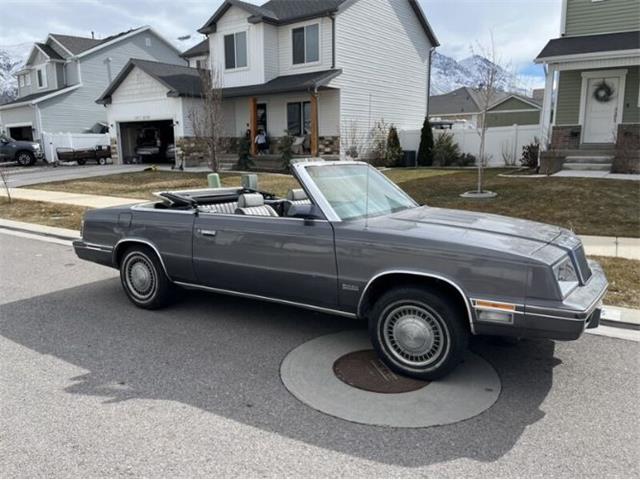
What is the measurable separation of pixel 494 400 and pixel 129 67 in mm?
26136

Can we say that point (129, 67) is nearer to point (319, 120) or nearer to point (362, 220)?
point (319, 120)

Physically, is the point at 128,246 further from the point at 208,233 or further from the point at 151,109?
the point at 151,109

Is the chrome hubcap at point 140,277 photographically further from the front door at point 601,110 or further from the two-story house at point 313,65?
the front door at point 601,110

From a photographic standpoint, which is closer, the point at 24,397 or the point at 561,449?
the point at 561,449

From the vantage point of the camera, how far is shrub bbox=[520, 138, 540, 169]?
1867 centimetres

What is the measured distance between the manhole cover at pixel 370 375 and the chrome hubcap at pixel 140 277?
2.28m

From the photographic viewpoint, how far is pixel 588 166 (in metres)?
15.9

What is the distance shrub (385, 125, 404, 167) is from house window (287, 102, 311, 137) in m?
3.70

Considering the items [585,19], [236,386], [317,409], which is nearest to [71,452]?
[236,386]

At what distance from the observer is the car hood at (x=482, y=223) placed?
13.1 ft

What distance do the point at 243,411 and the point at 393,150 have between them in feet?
68.8

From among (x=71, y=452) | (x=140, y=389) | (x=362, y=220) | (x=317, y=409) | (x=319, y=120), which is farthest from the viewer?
(x=319, y=120)

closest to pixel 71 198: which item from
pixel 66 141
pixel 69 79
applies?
pixel 66 141

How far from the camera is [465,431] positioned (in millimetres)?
3133
